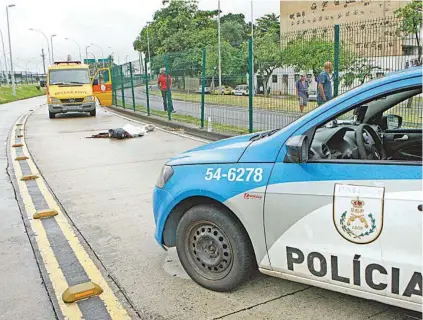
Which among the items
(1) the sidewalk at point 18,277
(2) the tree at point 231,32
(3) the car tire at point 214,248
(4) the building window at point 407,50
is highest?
(2) the tree at point 231,32

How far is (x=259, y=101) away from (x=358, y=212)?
24.6 ft

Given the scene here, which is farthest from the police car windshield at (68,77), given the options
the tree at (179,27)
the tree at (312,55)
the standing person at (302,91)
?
the tree at (179,27)

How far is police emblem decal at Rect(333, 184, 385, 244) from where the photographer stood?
251cm

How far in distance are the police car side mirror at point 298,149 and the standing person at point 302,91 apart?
5.70 meters

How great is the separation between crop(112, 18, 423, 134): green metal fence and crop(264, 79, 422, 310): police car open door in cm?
182

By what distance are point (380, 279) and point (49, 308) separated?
92.6 inches

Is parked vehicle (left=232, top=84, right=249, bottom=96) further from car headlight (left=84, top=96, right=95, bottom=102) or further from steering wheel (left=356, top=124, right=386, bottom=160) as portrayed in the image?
car headlight (left=84, top=96, right=95, bottom=102)

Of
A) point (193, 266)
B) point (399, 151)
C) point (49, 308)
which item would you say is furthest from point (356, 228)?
point (49, 308)

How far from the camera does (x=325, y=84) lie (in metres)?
8.27

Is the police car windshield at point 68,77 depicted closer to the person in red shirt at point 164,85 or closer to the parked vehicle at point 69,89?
the parked vehicle at point 69,89

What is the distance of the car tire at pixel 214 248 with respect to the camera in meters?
3.22

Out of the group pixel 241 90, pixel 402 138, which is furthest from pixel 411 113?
pixel 241 90

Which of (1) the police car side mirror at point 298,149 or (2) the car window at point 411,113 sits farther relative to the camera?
(2) the car window at point 411,113

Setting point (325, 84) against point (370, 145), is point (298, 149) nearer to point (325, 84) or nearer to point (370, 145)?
point (370, 145)
